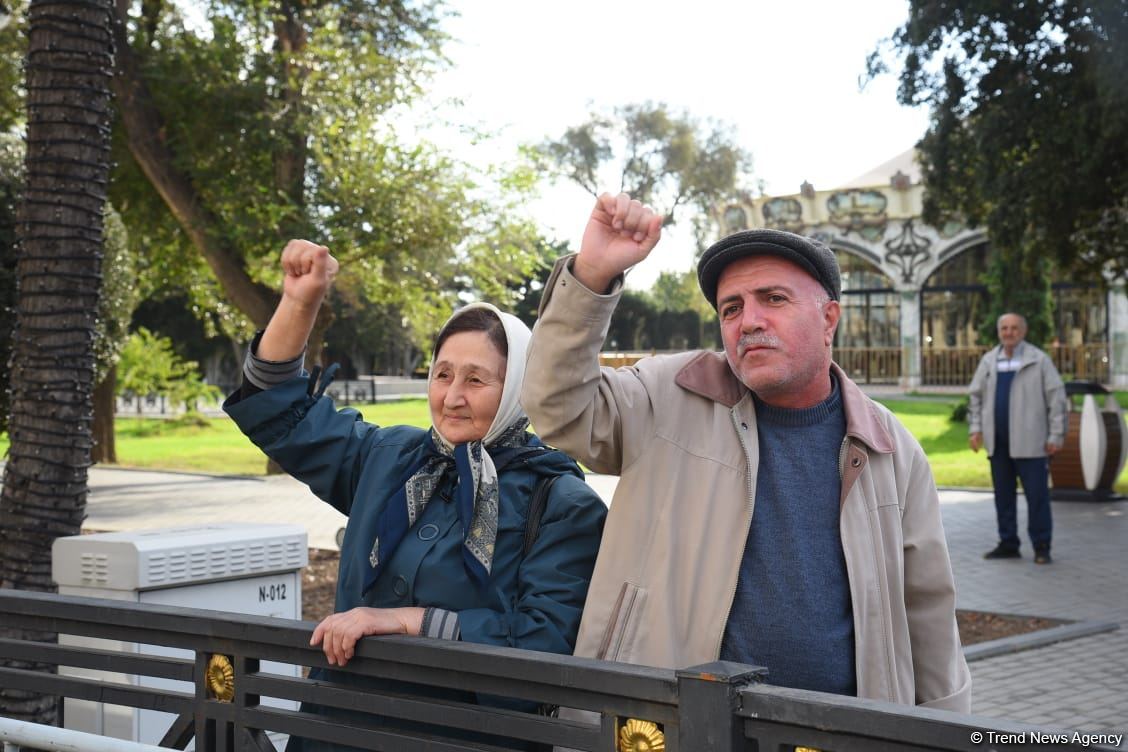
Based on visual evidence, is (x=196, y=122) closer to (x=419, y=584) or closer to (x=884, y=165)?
(x=419, y=584)

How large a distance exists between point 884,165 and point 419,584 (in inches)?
2008

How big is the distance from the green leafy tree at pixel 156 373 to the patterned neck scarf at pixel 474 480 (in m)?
28.4

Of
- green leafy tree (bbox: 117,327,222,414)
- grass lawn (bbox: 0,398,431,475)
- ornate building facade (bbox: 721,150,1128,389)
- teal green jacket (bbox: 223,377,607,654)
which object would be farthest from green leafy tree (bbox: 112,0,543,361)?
ornate building facade (bbox: 721,150,1128,389)

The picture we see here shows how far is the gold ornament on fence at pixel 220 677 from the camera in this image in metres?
2.72

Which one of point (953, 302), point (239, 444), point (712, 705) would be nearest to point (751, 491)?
point (712, 705)

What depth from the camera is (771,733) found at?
1.94 metres

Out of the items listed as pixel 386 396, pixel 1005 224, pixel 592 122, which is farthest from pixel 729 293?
pixel 592 122

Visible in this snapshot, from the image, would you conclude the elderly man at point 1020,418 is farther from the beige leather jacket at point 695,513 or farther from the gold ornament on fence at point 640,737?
the gold ornament on fence at point 640,737

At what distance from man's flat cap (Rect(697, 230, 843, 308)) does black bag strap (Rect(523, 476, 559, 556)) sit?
23.5 inches

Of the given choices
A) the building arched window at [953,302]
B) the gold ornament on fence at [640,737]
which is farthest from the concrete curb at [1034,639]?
the building arched window at [953,302]

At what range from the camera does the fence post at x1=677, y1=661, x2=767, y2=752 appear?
1.96m

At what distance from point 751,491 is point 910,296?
43599 mm

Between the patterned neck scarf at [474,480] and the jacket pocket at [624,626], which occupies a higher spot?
the patterned neck scarf at [474,480]
